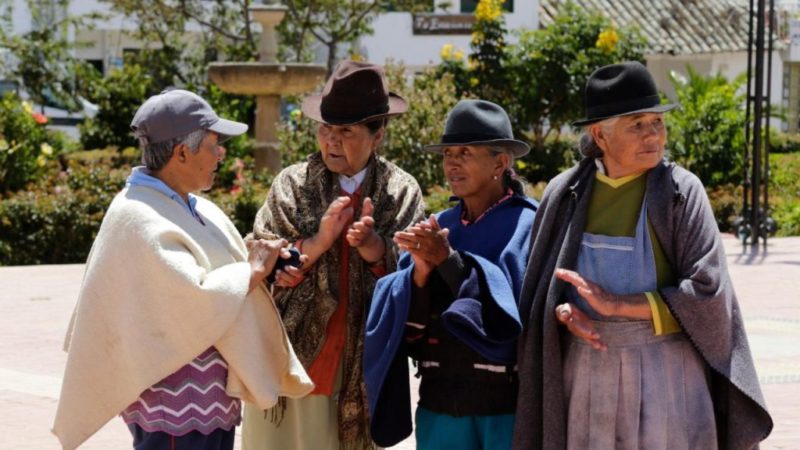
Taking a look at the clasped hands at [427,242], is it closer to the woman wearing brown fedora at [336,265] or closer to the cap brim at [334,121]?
the woman wearing brown fedora at [336,265]

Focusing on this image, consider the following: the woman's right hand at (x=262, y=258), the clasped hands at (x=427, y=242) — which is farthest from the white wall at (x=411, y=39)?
the clasped hands at (x=427, y=242)

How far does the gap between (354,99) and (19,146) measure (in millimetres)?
11883

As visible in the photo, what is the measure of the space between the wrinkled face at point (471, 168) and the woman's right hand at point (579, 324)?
2.07ft

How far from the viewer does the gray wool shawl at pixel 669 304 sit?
3959mm

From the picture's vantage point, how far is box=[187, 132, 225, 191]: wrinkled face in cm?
437

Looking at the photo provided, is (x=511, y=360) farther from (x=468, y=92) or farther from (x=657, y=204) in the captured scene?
(x=468, y=92)

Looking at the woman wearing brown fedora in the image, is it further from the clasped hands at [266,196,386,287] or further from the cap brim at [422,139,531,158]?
the cap brim at [422,139,531,158]

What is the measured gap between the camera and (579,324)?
13.1ft

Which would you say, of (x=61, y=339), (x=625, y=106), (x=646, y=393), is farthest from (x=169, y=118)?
(x=61, y=339)

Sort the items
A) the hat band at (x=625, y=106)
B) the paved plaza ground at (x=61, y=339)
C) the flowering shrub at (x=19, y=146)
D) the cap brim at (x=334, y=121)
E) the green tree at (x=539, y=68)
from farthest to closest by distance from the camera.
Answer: the green tree at (x=539, y=68)
the flowering shrub at (x=19, y=146)
the paved plaza ground at (x=61, y=339)
the cap brim at (x=334, y=121)
the hat band at (x=625, y=106)

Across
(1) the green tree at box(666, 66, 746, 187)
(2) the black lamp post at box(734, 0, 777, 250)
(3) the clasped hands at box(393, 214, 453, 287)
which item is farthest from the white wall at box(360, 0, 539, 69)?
(3) the clasped hands at box(393, 214, 453, 287)

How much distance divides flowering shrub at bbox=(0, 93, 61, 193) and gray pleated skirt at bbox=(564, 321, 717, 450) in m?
12.4

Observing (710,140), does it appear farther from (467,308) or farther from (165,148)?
(165,148)

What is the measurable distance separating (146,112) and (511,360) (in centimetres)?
138
